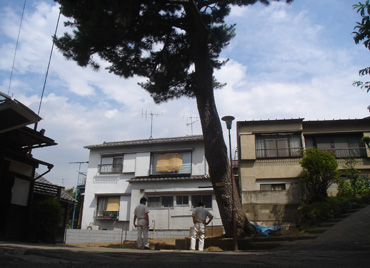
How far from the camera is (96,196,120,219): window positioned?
2223 centimetres

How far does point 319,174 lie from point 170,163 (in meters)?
10.5

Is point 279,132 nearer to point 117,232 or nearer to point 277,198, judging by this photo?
point 277,198

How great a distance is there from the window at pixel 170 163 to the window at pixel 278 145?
533 cm

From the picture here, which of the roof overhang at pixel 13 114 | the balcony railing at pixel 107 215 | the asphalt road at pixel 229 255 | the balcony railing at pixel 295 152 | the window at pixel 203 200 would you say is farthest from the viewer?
the balcony railing at pixel 107 215

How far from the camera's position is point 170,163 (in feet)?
72.7

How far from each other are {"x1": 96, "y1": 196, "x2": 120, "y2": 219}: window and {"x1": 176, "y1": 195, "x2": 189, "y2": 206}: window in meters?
4.81

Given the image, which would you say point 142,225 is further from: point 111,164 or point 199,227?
point 111,164

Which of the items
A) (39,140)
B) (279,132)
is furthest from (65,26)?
(279,132)

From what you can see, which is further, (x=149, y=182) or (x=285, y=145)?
(x=149, y=182)

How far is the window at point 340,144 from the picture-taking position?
18.8 metres

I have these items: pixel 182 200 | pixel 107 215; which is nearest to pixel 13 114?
pixel 182 200

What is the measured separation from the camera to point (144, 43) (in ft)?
37.9

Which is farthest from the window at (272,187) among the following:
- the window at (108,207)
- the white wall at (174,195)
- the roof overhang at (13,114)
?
the roof overhang at (13,114)

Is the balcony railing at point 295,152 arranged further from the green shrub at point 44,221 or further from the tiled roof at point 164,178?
the green shrub at point 44,221
